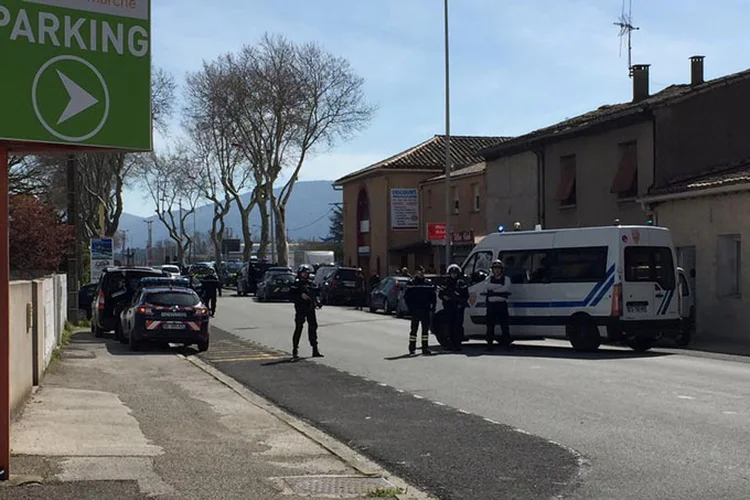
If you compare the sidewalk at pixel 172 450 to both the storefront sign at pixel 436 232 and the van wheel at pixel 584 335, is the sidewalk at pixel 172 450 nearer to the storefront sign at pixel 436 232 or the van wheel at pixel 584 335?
the van wheel at pixel 584 335

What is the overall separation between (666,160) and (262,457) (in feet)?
71.8

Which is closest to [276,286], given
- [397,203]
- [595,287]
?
[397,203]

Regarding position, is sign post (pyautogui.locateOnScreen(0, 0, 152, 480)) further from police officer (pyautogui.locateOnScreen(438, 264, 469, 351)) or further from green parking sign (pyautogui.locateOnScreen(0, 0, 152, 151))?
police officer (pyautogui.locateOnScreen(438, 264, 469, 351))

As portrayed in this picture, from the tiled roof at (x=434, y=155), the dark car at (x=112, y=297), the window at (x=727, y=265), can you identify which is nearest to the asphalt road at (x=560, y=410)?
the window at (x=727, y=265)

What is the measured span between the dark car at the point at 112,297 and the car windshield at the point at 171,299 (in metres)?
3.32

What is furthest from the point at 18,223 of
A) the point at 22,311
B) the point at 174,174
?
the point at 174,174

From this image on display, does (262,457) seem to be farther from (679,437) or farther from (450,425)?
(679,437)

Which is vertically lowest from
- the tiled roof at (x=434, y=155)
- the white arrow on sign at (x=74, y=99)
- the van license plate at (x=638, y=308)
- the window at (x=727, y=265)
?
the van license plate at (x=638, y=308)

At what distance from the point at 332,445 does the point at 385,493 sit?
240 cm

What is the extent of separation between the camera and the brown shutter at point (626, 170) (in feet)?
97.9

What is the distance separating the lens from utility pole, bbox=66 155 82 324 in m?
28.6

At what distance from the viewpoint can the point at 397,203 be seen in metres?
53.3

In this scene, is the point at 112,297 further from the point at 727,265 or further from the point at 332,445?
the point at 332,445

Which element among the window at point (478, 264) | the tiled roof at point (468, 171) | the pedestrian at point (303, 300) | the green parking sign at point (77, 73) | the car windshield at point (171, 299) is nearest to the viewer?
the green parking sign at point (77, 73)
